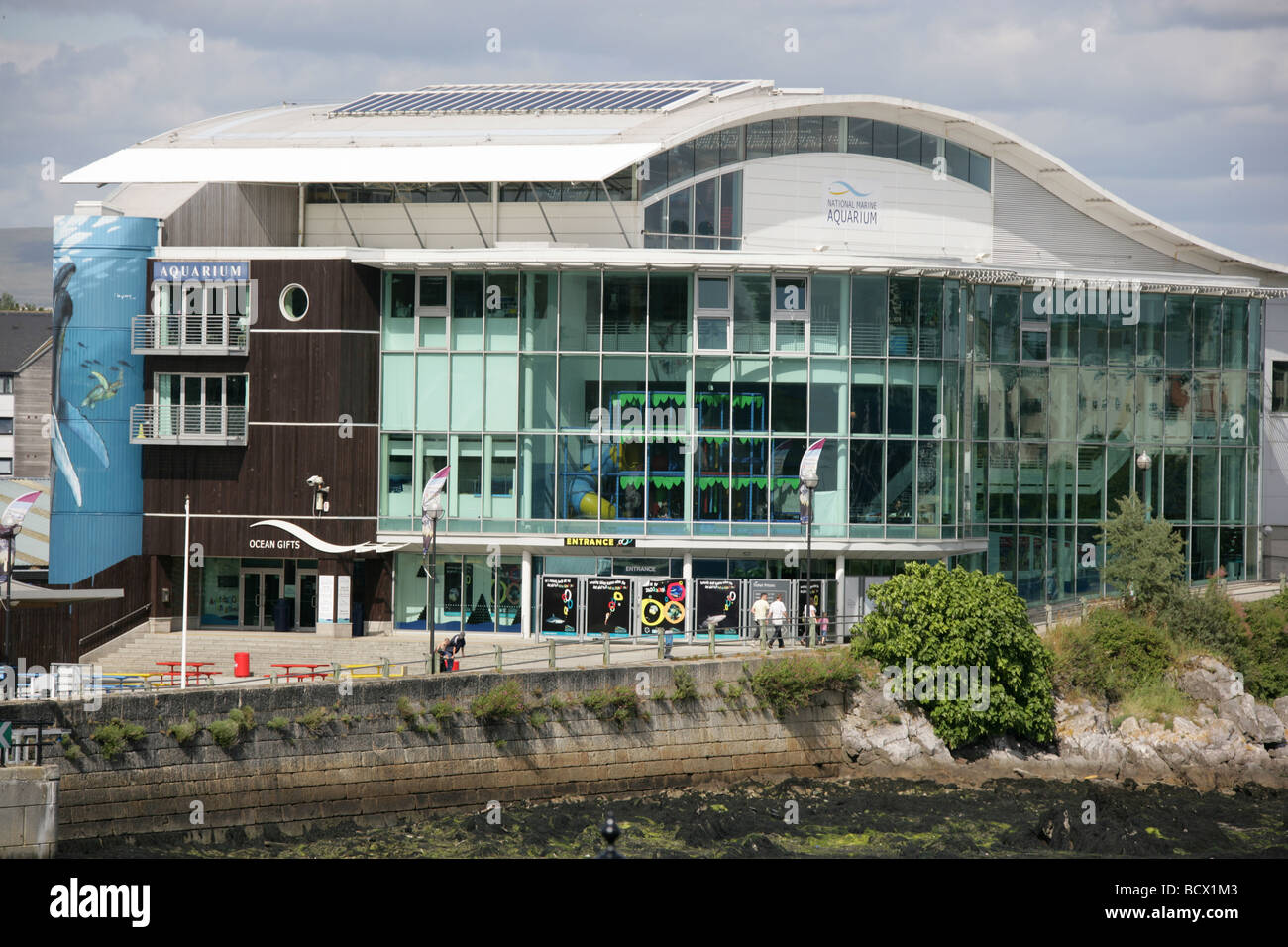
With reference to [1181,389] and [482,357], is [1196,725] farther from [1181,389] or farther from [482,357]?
[482,357]

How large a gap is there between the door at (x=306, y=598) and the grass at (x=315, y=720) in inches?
489

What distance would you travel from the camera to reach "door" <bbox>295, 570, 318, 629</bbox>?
141 ft

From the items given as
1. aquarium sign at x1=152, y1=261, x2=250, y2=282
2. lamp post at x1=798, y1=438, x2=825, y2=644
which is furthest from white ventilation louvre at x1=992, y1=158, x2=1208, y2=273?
aquarium sign at x1=152, y1=261, x2=250, y2=282

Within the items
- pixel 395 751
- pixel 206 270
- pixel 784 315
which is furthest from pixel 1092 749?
pixel 206 270

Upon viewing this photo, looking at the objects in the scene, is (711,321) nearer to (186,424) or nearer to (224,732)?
(186,424)

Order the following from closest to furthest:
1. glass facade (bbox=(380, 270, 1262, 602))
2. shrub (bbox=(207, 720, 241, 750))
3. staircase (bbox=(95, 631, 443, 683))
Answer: shrub (bbox=(207, 720, 241, 750)) < staircase (bbox=(95, 631, 443, 683)) < glass facade (bbox=(380, 270, 1262, 602))

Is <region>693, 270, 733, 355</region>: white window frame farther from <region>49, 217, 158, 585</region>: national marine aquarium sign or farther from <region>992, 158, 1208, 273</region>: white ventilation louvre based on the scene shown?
<region>49, 217, 158, 585</region>: national marine aquarium sign

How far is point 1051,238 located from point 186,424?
29.0 metres

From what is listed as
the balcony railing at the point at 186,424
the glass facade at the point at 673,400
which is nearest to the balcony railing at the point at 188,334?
the balcony railing at the point at 186,424

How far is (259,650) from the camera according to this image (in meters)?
39.4

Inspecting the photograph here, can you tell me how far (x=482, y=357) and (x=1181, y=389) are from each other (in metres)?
23.8

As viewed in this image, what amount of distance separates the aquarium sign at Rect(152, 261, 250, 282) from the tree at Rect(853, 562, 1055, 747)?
20374mm
